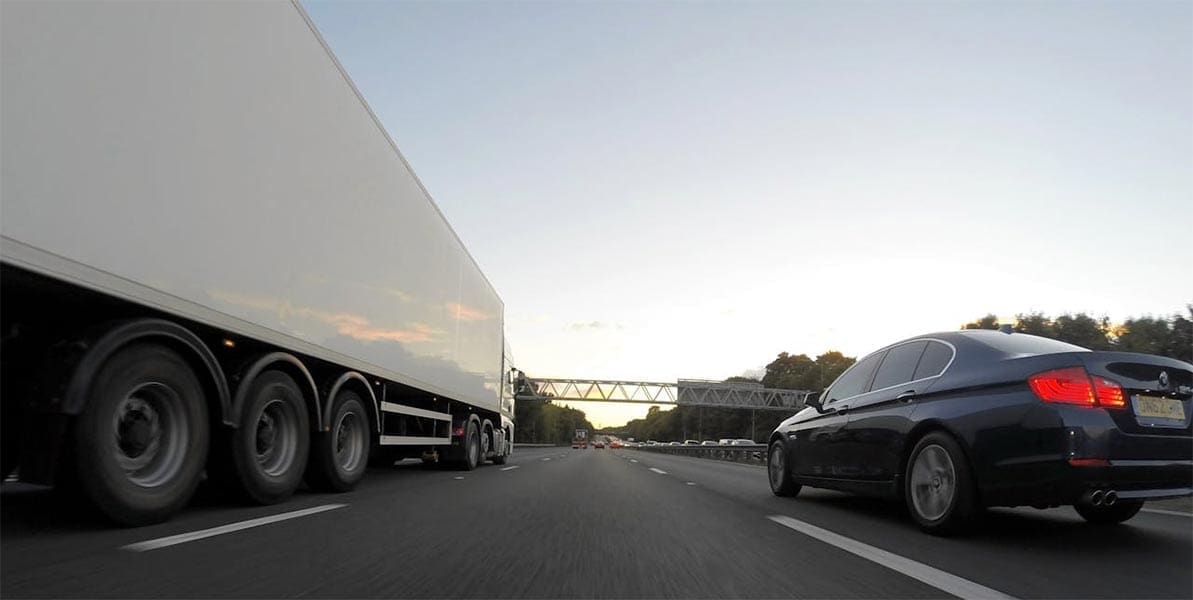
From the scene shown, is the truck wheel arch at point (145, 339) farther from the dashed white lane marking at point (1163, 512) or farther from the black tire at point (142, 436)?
the dashed white lane marking at point (1163, 512)

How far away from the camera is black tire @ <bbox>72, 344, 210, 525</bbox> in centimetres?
454

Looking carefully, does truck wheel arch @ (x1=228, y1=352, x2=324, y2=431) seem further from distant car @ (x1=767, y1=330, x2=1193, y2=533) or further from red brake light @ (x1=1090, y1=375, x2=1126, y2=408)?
red brake light @ (x1=1090, y1=375, x2=1126, y2=408)

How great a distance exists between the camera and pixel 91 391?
4.51 metres

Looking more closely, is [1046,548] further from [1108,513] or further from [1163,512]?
[1163,512]

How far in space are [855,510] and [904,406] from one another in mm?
1763

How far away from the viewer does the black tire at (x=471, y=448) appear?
1502 centimetres

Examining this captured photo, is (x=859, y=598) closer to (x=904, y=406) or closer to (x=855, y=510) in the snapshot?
(x=904, y=406)

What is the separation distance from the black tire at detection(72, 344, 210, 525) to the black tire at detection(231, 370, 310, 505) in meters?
0.63

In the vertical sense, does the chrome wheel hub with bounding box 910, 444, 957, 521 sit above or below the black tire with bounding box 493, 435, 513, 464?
below

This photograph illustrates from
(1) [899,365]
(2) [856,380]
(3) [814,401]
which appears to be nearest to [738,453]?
(3) [814,401]

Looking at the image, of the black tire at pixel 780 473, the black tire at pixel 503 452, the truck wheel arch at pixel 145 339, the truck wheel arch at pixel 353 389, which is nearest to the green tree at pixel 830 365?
the black tire at pixel 503 452

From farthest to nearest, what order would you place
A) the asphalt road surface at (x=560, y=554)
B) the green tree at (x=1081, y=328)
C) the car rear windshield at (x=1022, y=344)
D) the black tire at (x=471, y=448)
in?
1. the green tree at (x=1081, y=328)
2. the black tire at (x=471, y=448)
3. the car rear windshield at (x=1022, y=344)
4. the asphalt road surface at (x=560, y=554)

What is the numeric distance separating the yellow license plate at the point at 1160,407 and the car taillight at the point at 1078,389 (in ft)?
0.60

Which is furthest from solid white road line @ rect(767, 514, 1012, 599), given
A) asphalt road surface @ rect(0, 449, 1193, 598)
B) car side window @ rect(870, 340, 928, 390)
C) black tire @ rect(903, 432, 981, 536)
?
car side window @ rect(870, 340, 928, 390)
